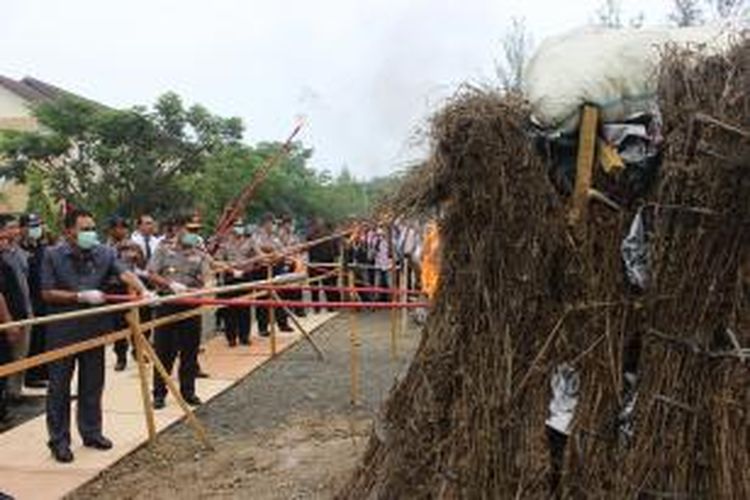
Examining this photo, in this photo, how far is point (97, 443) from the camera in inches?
325

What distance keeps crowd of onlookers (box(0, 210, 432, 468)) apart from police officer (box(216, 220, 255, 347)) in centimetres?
1

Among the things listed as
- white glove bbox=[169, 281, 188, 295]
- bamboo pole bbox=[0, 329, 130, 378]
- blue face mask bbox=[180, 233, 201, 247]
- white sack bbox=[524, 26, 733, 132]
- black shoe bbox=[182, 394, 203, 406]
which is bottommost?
black shoe bbox=[182, 394, 203, 406]

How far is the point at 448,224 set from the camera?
5.45 m

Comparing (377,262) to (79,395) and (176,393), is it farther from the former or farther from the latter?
(79,395)

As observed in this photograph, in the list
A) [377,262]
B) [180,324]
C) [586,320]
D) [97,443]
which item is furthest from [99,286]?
[377,262]

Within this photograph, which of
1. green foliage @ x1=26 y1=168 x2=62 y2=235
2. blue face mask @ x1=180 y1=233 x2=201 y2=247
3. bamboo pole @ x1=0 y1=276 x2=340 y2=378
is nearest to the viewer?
bamboo pole @ x1=0 y1=276 x2=340 y2=378

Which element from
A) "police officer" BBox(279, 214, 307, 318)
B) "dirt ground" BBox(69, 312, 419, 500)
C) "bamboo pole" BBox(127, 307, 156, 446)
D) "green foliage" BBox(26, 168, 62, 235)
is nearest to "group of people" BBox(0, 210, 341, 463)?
"bamboo pole" BBox(127, 307, 156, 446)

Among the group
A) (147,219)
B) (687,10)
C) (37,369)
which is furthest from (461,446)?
(687,10)

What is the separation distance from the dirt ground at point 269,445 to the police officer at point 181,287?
1.20ft

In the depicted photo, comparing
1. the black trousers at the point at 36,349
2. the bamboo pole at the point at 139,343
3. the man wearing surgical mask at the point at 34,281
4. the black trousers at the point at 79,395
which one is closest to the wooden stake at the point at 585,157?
the bamboo pole at the point at 139,343

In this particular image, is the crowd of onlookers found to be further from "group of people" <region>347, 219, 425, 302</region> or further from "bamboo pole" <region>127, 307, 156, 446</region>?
"group of people" <region>347, 219, 425, 302</region>

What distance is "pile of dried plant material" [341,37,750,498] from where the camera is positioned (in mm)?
4770

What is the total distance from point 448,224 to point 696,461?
5.09ft

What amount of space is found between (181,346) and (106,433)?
1.38m
